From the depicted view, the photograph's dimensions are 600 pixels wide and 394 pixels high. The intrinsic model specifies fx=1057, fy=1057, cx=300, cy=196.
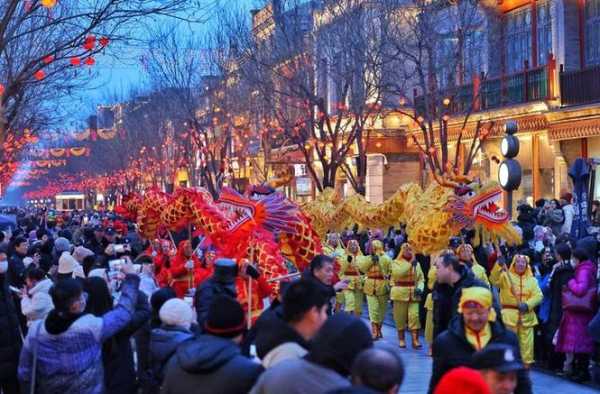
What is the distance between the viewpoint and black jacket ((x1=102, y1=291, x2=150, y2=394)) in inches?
283

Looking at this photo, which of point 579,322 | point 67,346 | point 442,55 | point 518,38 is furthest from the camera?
point 518,38

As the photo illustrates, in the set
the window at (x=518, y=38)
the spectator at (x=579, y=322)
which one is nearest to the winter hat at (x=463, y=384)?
the spectator at (x=579, y=322)

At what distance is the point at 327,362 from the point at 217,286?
4208 millimetres

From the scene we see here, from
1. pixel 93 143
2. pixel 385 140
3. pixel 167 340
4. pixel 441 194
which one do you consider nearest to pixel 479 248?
pixel 441 194

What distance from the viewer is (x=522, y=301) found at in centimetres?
1212

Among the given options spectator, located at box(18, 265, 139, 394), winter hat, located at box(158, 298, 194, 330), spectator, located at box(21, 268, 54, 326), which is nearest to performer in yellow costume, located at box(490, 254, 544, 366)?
spectator, located at box(21, 268, 54, 326)

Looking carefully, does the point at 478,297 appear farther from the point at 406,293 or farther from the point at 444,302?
the point at 406,293

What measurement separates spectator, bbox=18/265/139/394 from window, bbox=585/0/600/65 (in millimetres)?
20221

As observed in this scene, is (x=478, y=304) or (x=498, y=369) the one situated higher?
A: (x=478, y=304)

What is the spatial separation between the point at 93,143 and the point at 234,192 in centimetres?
6277

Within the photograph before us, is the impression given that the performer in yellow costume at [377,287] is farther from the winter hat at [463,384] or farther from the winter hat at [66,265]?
the winter hat at [463,384]

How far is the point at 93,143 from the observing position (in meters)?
73.5

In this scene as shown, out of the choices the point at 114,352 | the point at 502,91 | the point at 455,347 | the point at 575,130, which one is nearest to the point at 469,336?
the point at 455,347

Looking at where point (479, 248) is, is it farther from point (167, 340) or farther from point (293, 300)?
point (293, 300)
